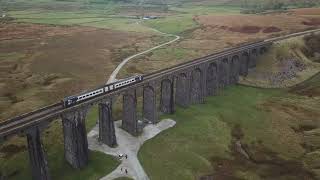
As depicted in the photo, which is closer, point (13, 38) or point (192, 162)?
point (192, 162)

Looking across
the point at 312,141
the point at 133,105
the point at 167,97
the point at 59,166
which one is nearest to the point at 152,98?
the point at 167,97

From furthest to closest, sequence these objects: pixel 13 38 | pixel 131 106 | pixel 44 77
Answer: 1. pixel 13 38
2. pixel 44 77
3. pixel 131 106

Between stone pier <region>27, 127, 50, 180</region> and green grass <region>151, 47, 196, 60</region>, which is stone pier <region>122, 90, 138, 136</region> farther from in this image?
green grass <region>151, 47, 196, 60</region>

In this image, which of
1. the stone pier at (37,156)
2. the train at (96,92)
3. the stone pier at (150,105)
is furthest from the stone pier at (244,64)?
the stone pier at (37,156)

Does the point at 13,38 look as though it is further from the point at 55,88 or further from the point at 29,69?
the point at 55,88

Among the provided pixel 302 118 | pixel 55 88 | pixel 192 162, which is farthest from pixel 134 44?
pixel 192 162

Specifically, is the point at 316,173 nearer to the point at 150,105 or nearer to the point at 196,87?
the point at 150,105
